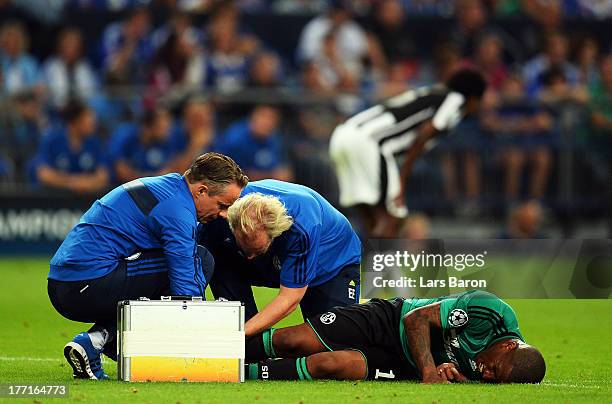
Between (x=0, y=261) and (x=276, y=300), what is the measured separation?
38.7 feet

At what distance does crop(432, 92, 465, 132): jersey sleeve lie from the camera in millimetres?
15711

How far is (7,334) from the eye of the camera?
1188 cm

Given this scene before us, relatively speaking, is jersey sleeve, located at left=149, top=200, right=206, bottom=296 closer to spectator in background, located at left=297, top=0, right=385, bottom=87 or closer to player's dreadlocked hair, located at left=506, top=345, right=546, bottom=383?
player's dreadlocked hair, located at left=506, top=345, right=546, bottom=383

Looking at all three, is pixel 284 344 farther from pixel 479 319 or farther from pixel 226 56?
pixel 226 56

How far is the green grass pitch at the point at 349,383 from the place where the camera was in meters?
7.86

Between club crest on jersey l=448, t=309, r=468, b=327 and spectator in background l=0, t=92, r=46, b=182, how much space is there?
12.3 m

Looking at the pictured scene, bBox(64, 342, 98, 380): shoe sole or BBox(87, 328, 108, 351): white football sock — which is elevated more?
BBox(87, 328, 108, 351): white football sock

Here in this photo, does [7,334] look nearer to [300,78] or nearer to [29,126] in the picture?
[29,126]

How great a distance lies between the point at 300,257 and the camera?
8.87 meters

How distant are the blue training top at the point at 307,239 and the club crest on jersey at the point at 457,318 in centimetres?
102

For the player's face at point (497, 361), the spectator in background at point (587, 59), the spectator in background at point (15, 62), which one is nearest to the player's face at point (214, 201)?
the player's face at point (497, 361)

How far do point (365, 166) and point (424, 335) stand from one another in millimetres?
7719

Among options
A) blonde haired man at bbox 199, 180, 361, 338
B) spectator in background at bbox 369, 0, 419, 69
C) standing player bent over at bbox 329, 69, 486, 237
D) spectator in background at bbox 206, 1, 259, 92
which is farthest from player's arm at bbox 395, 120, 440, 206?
spectator in background at bbox 369, 0, 419, 69

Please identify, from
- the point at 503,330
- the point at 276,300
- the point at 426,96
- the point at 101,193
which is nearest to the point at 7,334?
the point at 276,300
